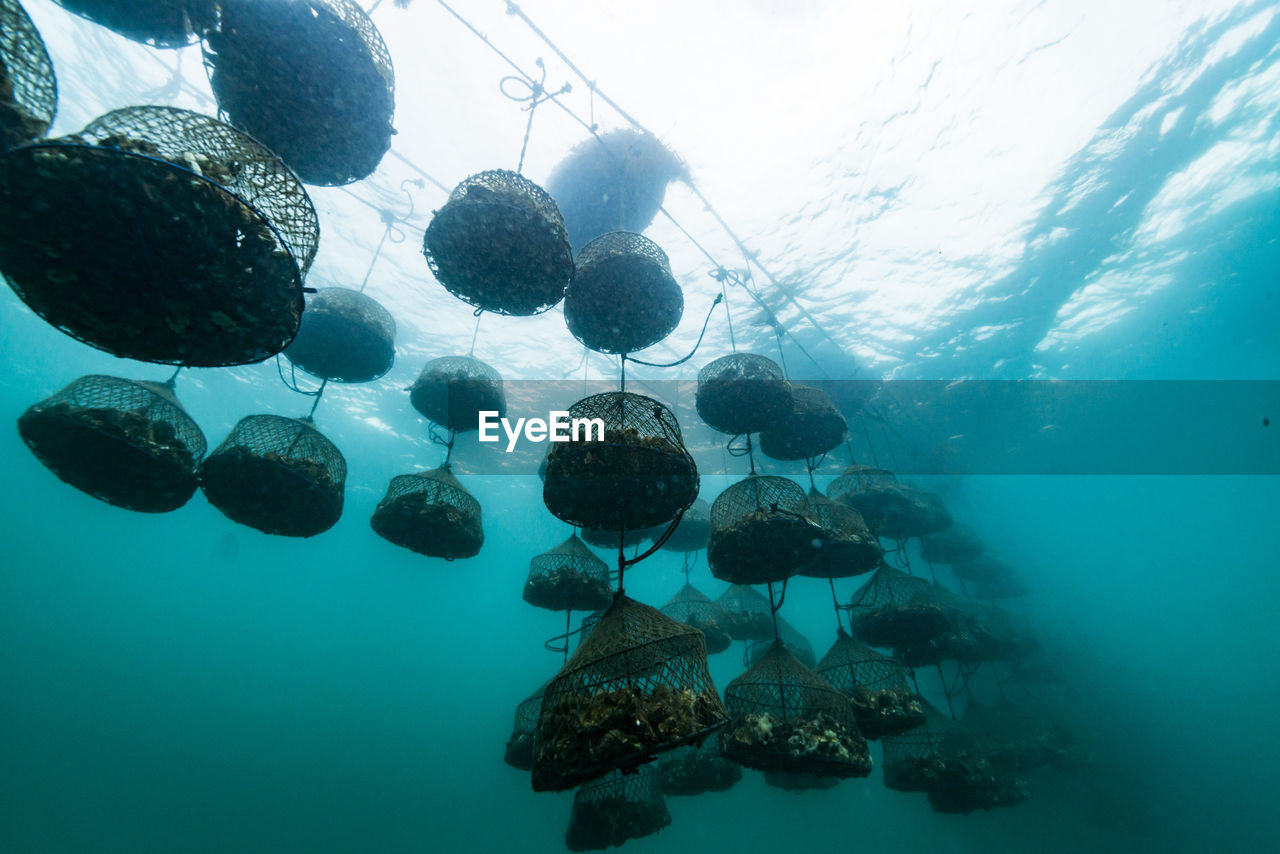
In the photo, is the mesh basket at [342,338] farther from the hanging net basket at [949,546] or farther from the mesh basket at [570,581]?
the hanging net basket at [949,546]

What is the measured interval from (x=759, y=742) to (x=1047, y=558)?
9500 centimetres

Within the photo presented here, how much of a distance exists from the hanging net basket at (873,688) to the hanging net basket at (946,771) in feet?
2.95

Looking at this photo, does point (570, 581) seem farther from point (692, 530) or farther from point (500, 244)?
point (500, 244)

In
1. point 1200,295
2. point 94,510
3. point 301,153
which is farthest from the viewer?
point 94,510

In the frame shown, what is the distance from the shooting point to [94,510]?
7900cm

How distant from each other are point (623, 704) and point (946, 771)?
29.2 ft

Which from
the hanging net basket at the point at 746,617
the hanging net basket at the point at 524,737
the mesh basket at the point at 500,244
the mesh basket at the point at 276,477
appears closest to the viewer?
the mesh basket at the point at 500,244

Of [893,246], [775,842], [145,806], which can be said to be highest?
[893,246]

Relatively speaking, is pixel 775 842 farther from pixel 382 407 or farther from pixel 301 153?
pixel 301 153

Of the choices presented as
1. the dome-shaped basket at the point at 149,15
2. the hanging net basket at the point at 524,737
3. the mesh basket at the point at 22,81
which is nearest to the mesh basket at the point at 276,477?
the mesh basket at the point at 22,81

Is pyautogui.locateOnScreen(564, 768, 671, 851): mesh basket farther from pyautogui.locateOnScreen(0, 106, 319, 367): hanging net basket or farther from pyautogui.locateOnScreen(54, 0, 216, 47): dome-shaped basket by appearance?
pyautogui.locateOnScreen(54, 0, 216, 47): dome-shaped basket

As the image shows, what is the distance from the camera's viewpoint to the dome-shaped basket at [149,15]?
4.29 meters

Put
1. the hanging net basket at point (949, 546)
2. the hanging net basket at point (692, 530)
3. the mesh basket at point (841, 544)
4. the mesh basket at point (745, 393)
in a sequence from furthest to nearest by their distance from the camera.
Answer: the hanging net basket at point (949, 546) < the hanging net basket at point (692, 530) < the mesh basket at point (841, 544) < the mesh basket at point (745, 393)

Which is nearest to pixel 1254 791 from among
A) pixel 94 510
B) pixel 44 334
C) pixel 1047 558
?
pixel 1047 558
